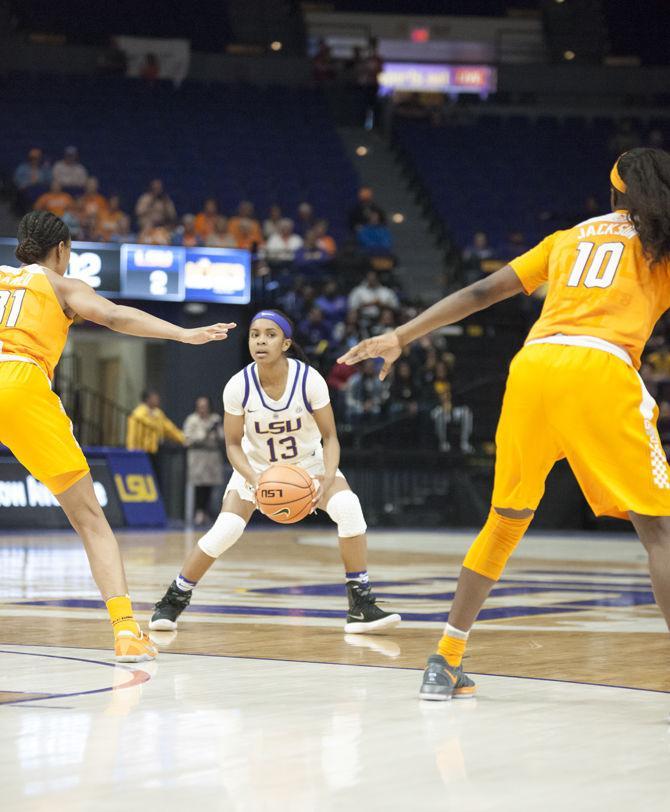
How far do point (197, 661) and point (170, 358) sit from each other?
58.3 feet

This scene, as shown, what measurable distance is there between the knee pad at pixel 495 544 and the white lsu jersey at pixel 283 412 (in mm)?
2528

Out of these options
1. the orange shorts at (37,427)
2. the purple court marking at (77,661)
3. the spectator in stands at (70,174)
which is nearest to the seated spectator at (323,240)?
the spectator in stands at (70,174)

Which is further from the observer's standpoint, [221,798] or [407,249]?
[407,249]

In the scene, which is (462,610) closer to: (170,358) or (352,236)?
(170,358)

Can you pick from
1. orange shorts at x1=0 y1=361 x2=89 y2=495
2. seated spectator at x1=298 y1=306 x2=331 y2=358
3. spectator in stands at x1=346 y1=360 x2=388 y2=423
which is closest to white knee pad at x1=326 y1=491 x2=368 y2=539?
orange shorts at x1=0 y1=361 x2=89 y2=495

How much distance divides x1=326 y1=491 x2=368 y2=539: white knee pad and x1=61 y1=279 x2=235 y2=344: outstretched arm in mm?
2004

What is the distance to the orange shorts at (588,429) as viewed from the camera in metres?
4.81

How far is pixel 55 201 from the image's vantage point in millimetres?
22484

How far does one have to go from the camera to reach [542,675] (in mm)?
5918

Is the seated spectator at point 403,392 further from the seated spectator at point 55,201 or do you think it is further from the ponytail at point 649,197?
the ponytail at point 649,197

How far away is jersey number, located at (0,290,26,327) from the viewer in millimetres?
6234

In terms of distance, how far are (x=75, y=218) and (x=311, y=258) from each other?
163 inches

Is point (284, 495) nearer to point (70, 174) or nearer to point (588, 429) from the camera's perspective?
point (588, 429)

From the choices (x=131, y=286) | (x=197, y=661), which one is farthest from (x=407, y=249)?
(x=197, y=661)
